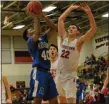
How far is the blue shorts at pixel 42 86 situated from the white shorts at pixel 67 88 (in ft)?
3.01

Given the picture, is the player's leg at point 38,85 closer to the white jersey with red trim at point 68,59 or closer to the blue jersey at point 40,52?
the blue jersey at point 40,52

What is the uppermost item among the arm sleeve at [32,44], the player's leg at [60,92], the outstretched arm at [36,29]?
the outstretched arm at [36,29]

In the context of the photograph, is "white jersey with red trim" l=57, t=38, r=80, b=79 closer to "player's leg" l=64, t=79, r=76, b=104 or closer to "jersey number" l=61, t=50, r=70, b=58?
"jersey number" l=61, t=50, r=70, b=58

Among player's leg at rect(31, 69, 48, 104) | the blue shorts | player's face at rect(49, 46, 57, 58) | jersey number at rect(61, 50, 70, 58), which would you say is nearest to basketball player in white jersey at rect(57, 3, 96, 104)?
jersey number at rect(61, 50, 70, 58)

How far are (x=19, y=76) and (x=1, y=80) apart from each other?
57.3 feet

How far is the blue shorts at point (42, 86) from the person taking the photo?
4.72 m

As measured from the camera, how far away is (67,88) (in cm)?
573

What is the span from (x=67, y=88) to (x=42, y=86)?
1.09 m

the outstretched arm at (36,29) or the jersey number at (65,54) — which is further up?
the outstretched arm at (36,29)

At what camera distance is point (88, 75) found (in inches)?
778

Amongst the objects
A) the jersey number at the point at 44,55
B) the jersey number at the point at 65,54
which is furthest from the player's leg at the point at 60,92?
the jersey number at the point at 44,55

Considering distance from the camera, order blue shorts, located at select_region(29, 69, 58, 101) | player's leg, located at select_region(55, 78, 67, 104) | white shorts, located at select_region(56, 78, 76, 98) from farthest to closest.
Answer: player's leg, located at select_region(55, 78, 67, 104) → white shorts, located at select_region(56, 78, 76, 98) → blue shorts, located at select_region(29, 69, 58, 101)

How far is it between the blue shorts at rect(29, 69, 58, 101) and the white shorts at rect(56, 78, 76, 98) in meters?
0.92

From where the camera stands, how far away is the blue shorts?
4.72m
